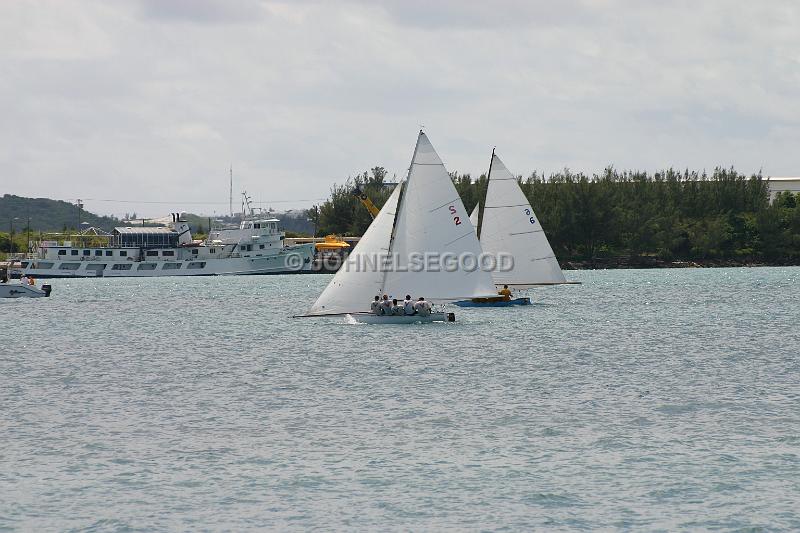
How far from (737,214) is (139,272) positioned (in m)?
93.2

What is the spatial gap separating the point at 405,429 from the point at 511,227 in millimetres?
44374

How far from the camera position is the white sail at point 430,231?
62.4 m

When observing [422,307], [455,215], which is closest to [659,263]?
[422,307]

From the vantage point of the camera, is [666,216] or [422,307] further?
[666,216]

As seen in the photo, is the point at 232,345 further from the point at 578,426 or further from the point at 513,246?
the point at 578,426

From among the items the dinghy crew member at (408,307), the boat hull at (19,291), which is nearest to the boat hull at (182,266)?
the boat hull at (19,291)

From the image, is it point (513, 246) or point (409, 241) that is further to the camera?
point (513, 246)

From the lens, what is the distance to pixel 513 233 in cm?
7912

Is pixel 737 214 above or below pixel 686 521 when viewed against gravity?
above

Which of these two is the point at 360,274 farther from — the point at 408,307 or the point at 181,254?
the point at 181,254

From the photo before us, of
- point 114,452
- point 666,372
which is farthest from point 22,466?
point 666,372

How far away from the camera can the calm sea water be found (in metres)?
26.7

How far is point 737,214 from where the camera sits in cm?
18650

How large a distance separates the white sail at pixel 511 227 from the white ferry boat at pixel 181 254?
350ft
